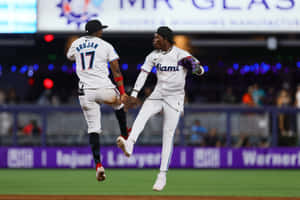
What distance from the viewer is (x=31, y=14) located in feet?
57.0

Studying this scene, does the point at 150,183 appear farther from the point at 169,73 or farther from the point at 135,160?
the point at 135,160

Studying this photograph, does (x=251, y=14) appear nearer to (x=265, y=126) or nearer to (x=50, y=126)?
(x=265, y=126)

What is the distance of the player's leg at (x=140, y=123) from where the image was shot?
907 centimetres

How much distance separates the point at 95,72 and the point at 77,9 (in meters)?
8.32

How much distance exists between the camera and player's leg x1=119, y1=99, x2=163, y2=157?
907cm

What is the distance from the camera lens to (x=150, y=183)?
11086 mm

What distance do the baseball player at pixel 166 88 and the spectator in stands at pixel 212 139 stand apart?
6.29 meters

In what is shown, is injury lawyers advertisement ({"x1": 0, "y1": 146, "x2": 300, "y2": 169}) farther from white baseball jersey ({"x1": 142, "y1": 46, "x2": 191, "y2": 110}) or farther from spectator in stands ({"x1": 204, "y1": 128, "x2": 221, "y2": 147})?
white baseball jersey ({"x1": 142, "y1": 46, "x2": 191, "y2": 110})

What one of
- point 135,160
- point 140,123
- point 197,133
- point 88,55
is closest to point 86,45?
point 88,55

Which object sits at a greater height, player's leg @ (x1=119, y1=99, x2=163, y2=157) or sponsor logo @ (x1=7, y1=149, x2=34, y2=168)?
player's leg @ (x1=119, y1=99, x2=163, y2=157)

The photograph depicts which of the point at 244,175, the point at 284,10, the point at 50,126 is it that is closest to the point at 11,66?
the point at 50,126

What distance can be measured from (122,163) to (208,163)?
1.92 meters

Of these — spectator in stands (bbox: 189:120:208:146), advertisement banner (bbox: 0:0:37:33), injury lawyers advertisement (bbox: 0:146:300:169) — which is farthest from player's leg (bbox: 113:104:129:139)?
advertisement banner (bbox: 0:0:37:33)

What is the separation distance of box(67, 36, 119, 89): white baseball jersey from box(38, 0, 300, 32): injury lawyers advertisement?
8.04m
